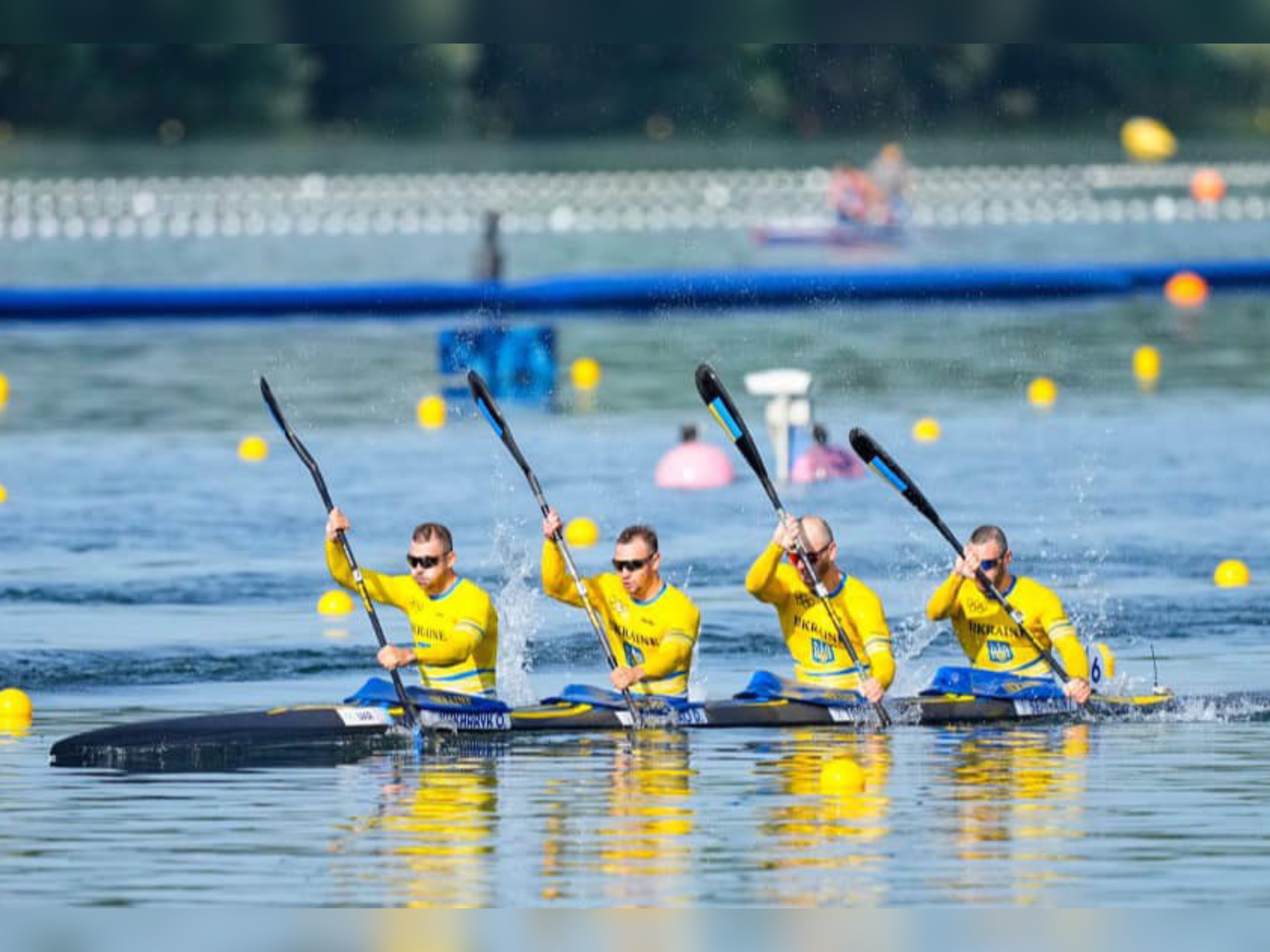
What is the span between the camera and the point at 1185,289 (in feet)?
133

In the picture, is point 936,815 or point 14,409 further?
point 14,409

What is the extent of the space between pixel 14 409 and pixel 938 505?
11349mm

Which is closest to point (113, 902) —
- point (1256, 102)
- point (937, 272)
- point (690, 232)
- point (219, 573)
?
point (219, 573)

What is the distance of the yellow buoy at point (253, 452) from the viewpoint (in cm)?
2839

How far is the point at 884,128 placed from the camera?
285ft

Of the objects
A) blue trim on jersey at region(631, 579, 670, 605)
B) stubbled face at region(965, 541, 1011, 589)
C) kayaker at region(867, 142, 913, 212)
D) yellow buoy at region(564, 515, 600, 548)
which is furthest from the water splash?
kayaker at region(867, 142, 913, 212)

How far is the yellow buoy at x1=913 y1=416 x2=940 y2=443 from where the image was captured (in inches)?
1155

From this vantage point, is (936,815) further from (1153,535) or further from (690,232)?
(690,232)

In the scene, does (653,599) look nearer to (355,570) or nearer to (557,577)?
(557,577)

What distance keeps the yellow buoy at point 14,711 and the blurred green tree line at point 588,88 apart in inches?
2394

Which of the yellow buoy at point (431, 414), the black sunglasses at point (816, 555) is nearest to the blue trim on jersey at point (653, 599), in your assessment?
the black sunglasses at point (816, 555)

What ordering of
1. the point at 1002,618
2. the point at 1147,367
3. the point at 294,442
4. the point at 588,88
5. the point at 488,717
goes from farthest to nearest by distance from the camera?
1. the point at 588,88
2. the point at 1147,367
3. the point at 294,442
4. the point at 1002,618
5. the point at 488,717

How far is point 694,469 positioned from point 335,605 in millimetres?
6175

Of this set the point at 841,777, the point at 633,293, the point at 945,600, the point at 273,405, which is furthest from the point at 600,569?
the point at 633,293
